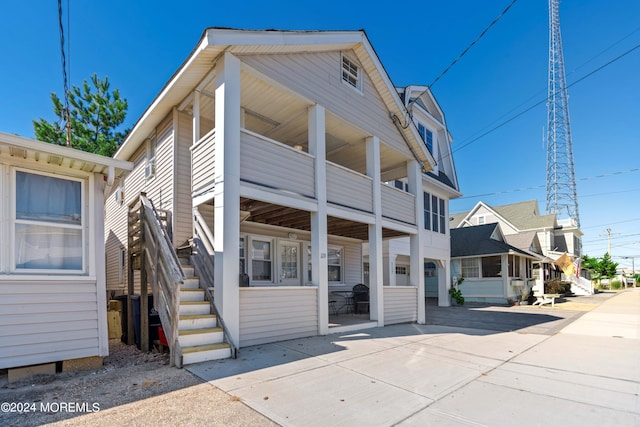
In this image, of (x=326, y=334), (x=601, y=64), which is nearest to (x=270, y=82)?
(x=326, y=334)

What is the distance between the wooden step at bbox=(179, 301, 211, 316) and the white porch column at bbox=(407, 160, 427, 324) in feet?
23.7

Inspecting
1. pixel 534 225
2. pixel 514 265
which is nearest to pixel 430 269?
pixel 514 265

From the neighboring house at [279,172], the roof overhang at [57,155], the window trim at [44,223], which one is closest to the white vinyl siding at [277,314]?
the neighboring house at [279,172]

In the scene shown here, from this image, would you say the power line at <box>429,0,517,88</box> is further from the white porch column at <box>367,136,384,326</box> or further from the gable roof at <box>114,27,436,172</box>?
the white porch column at <box>367,136,384,326</box>

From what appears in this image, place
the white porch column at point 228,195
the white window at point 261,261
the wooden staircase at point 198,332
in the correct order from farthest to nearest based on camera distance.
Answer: the white window at point 261,261
the white porch column at point 228,195
the wooden staircase at point 198,332

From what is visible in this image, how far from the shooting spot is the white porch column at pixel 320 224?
7.68 meters

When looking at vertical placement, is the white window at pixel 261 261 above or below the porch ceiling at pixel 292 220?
below

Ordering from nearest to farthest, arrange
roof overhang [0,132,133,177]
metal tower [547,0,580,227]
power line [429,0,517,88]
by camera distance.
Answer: roof overhang [0,132,133,177] → power line [429,0,517,88] → metal tower [547,0,580,227]

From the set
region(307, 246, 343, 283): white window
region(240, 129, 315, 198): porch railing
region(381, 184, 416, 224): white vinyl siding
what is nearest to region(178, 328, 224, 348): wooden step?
region(240, 129, 315, 198): porch railing

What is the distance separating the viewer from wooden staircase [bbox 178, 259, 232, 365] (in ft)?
16.9

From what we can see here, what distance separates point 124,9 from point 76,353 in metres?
9.53

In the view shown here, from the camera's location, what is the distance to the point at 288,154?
7.43 meters

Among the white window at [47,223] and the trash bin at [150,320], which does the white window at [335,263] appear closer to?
the trash bin at [150,320]

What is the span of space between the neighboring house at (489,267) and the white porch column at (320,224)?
14.0m
